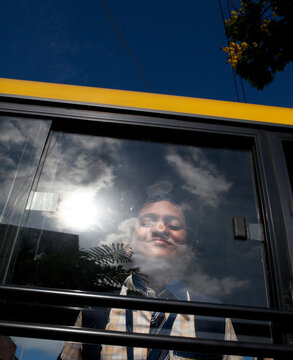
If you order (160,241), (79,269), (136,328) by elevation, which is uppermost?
(160,241)

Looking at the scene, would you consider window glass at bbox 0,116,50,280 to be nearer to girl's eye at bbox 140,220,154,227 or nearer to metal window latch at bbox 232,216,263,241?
girl's eye at bbox 140,220,154,227

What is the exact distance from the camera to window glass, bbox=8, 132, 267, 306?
1215mm

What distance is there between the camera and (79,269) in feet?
3.99

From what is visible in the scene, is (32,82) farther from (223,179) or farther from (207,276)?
(207,276)

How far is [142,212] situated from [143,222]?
0.17ft

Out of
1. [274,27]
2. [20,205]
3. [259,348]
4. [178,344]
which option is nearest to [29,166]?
[20,205]

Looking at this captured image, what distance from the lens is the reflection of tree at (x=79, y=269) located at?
115cm

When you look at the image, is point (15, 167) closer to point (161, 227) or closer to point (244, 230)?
point (161, 227)

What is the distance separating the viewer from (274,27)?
5.59 m

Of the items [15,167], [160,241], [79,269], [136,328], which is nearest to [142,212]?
[160,241]

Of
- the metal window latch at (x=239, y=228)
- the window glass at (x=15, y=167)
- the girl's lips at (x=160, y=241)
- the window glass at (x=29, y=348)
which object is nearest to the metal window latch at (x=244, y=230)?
the metal window latch at (x=239, y=228)

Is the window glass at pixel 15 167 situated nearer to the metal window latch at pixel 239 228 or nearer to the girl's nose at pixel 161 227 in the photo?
the girl's nose at pixel 161 227

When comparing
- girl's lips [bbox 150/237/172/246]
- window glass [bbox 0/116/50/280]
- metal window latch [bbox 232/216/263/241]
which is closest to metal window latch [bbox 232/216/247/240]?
metal window latch [bbox 232/216/263/241]

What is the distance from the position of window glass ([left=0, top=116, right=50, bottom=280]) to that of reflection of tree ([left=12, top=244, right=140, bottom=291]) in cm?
10
